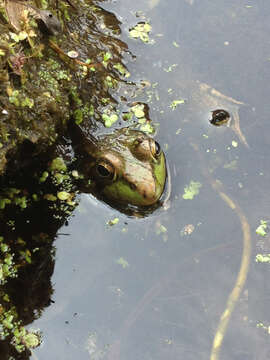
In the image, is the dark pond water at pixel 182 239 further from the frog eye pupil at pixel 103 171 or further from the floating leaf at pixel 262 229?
the frog eye pupil at pixel 103 171

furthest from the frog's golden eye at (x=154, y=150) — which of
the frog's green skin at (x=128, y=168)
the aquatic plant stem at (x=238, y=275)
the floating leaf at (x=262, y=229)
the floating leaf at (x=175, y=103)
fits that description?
the floating leaf at (x=262, y=229)

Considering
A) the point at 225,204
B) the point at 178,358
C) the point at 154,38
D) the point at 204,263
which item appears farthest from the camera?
the point at 154,38

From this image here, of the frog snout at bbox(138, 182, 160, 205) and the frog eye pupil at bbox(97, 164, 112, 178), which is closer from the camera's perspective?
the frog snout at bbox(138, 182, 160, 205)

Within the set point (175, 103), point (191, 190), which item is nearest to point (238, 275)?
point (191, 190)

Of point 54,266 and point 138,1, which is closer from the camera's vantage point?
point 54,266

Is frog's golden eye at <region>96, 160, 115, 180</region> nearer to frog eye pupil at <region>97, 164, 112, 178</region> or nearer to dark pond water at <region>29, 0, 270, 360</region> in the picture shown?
frog eye pupil at <region>97, 164, 112, 178</region>

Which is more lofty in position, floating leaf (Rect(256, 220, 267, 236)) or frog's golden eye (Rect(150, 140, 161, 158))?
frog's golden eye (Rect(150, 140, 161, 158))

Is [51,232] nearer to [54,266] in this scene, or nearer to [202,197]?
[54,266]

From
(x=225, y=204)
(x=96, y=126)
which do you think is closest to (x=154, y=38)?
(x=96, y=126)

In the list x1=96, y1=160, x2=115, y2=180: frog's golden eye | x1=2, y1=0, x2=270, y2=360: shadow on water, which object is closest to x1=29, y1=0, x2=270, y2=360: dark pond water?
x1=2, y1=0, x2=270, y2=360: shadow on water

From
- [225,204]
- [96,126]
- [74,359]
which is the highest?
[96,126]
